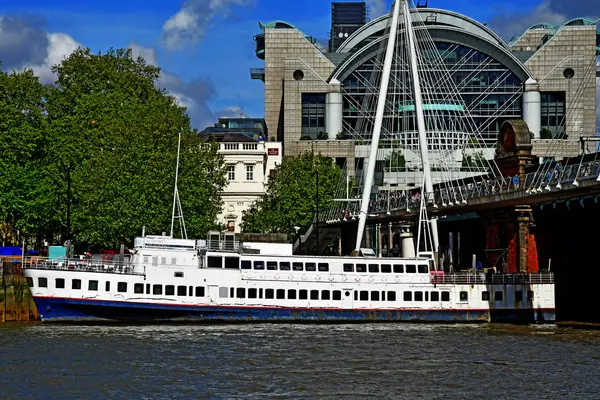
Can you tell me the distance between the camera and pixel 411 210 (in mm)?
100875

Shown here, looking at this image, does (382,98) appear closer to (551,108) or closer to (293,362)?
(293,362)

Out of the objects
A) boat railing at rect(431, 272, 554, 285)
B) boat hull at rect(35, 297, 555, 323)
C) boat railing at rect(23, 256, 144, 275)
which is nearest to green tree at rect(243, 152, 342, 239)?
boat railing at rect(431, 272, 554, 285)

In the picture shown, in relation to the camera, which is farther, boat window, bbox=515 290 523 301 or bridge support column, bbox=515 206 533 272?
bridge support column, bbox=515 206 533 272

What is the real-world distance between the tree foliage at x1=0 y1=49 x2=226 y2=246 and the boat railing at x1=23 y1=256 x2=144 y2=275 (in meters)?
16.4

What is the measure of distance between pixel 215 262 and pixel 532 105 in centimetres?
11085

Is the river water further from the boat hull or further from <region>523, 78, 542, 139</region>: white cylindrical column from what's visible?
<region>523, 78, 542, 139</region>: white cylindrical column

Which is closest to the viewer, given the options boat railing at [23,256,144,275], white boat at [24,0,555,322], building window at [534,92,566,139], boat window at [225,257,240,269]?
white boat at [24,0,555,322]

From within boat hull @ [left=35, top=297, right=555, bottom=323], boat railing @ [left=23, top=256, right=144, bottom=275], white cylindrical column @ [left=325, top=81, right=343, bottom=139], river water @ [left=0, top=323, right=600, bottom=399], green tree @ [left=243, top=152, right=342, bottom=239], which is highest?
white cylindrical column @ [left=325, top=81, right=343, bottom=139]

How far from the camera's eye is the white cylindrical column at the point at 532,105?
177 metres

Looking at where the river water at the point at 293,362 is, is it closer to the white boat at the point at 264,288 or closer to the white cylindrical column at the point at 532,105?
the white boat at the point at 264,288

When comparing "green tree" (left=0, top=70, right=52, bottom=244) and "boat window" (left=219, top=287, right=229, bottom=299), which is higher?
"green tree" (left=0, top=70, right=52, bottom=244)

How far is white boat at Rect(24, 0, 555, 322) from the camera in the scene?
74312 mm

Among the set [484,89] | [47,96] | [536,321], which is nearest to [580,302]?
[536,321]

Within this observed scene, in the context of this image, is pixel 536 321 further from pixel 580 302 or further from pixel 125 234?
pixel 125 234
